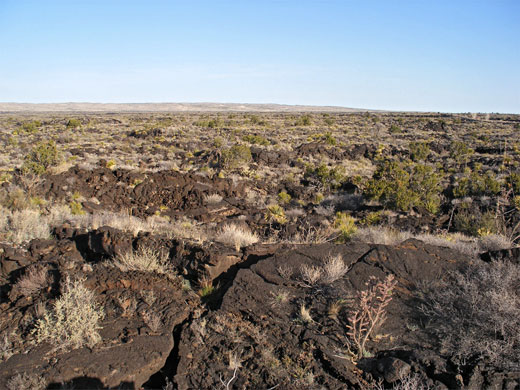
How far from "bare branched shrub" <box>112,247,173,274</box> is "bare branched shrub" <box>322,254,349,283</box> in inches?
98.3

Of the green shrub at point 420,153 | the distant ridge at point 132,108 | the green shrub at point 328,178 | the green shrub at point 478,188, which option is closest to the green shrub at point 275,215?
the green shrub at point 328,178

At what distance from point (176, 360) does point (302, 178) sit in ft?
48.9

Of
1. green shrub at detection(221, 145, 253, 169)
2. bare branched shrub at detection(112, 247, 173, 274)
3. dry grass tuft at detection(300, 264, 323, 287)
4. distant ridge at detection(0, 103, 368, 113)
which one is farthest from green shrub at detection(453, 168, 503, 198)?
distant ridge at detection(0, 103, 368, 113)

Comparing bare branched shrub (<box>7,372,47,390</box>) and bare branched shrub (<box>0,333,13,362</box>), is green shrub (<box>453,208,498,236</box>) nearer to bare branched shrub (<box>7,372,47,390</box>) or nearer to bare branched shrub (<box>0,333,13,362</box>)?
bare branched shrub (<box>7,372,47,390</box>)

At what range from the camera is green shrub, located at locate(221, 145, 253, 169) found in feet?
64.4

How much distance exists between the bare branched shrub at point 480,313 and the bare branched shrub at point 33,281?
5.37 metres

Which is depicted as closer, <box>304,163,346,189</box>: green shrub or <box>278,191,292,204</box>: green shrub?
<box>278,191,292,204</box>: green shrub

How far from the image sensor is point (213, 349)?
162 inches

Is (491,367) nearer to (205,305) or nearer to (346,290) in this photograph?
(346,290)

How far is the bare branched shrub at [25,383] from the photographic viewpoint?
3457mm

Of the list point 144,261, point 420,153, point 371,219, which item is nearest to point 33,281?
point 144,261

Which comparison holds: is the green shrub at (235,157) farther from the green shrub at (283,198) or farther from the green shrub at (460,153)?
the green shrub at (460,153)

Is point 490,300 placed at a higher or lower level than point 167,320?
higher

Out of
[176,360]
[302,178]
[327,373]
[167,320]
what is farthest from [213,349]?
[302,178]
